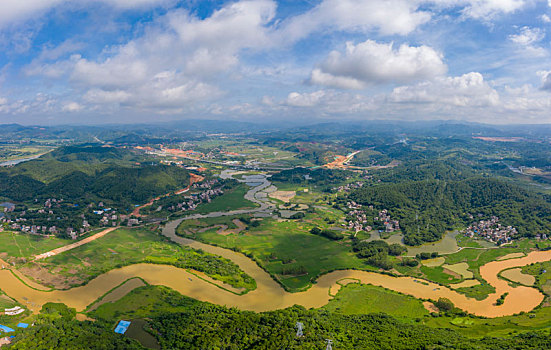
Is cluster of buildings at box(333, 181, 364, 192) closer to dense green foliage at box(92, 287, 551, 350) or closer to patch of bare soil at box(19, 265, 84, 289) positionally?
dense green foliage at box(92, 287, 551, 350)

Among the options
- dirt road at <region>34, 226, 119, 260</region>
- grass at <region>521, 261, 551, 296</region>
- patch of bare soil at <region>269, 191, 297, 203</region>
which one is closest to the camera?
grass at <region>521, 261, 551, 296</region>

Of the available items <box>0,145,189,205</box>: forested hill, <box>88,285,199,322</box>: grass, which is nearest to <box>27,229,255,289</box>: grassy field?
<box>88,285,199,322</box>: grass

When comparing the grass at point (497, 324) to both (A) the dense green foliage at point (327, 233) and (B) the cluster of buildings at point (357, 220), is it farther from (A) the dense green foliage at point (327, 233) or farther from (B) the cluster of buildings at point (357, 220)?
(B) the cluster of buildings at point (357, 220)

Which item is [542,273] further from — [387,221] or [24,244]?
[24,244]

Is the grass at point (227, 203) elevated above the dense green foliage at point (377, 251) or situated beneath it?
elevated above

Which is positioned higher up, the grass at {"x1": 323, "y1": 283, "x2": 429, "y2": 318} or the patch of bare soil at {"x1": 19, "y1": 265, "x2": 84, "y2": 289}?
the patch of bare soil at {"x1": 19, "y1": 265, "x2": 84, "y2": 289}

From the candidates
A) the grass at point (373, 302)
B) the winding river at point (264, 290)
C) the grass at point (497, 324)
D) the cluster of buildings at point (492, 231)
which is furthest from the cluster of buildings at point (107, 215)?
the cluster of buildings at point (492, 231)

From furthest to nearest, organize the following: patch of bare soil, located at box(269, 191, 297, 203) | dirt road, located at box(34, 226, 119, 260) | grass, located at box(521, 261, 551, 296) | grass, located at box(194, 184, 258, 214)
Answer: patch of bare soil, located at box(269, 191, 297, 203)
grass, located at box(194, 184, 258, 214)
dirt road, located at box(34, 226, 119, 260)
grass, located at box(521, 261, 551, 296)

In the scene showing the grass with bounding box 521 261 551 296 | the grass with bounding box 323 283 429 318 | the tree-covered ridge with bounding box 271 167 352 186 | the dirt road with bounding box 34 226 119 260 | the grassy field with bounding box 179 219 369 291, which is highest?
the tree-covered ridge with bounding box 271 167 352 186
